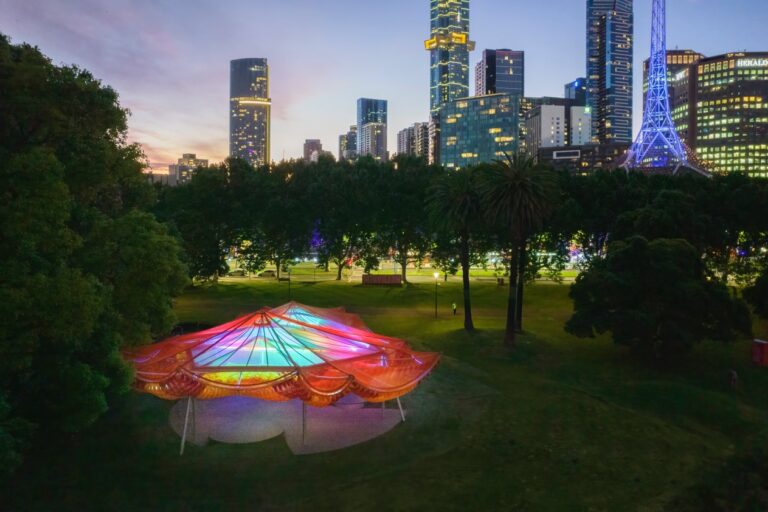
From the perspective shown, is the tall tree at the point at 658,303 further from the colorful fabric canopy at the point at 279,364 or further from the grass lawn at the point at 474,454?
the colorful fabric canopy at the point at 279,364

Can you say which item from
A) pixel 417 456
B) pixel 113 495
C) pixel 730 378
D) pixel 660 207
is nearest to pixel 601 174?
pixel 660 207

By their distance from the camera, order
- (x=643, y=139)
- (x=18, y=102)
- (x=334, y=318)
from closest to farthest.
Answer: (x=18, y=102), (x=334, y=318), (x=643, y=139)

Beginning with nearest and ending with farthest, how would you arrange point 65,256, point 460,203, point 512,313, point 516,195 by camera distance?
point 65,256 → point 516,195 → point 512,313 → point 460,203

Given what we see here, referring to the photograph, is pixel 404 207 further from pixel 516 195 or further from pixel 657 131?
pixel 657 131

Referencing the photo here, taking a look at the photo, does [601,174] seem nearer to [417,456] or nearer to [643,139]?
[417,456]

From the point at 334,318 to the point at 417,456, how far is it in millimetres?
11199

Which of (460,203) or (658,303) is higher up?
(460,203)

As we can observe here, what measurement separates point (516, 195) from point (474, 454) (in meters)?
18.6

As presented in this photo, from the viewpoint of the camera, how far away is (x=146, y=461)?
1816 cm

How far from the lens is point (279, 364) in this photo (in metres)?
20.2

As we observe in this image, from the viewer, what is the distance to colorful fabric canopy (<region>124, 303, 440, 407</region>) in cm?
1867

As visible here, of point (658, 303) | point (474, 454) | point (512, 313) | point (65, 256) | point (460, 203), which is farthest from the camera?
point (460, 203)

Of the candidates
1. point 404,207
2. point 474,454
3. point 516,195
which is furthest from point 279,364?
point 404,207

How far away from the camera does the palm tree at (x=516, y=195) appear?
3338cm
